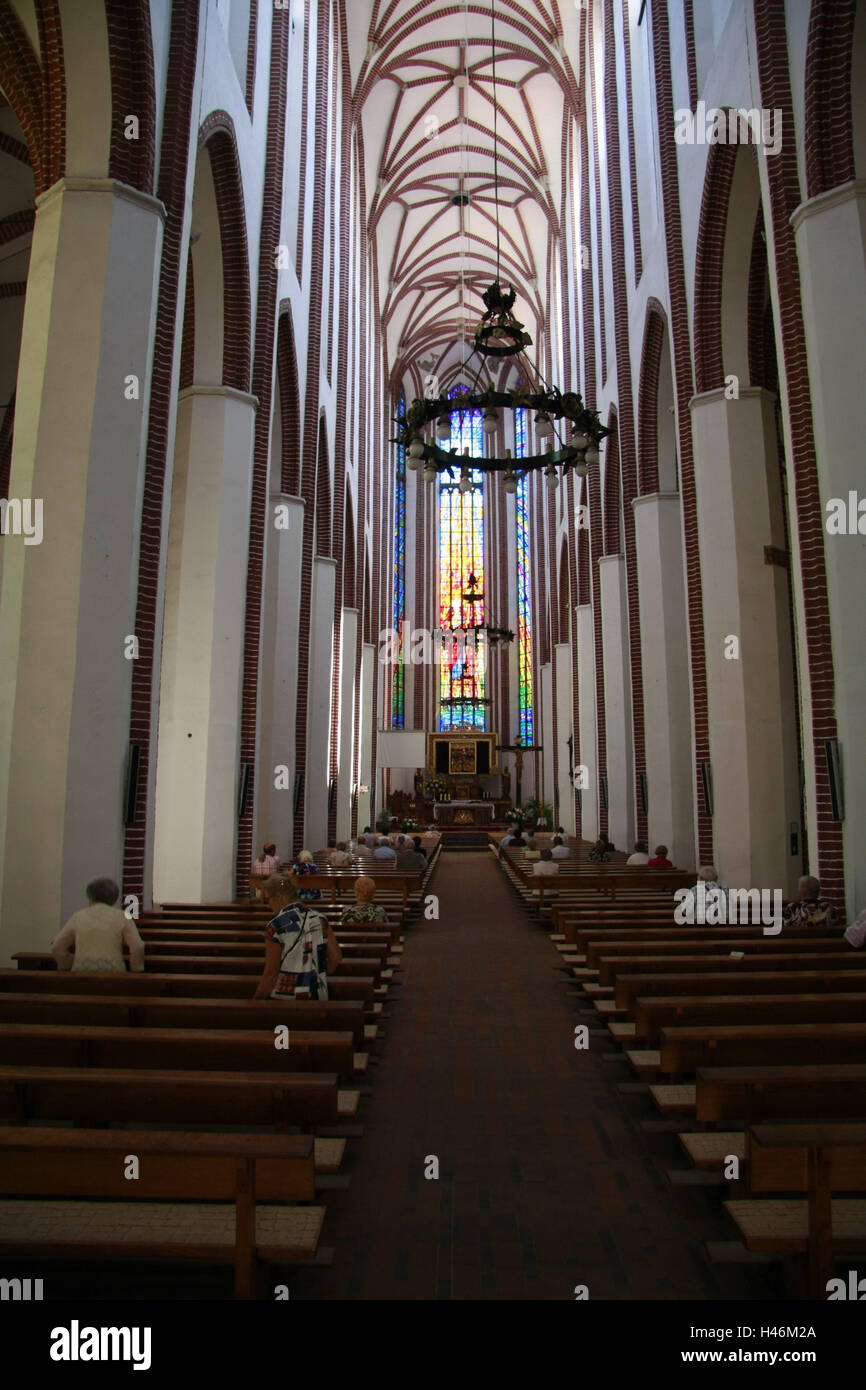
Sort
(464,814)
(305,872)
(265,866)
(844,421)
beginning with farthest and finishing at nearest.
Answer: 1. (464,814)
2. (305,872)
3. (265,866)
4. (844,421)

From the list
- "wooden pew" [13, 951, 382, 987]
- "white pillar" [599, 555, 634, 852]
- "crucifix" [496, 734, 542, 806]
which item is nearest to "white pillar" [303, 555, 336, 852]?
"white pillar" [599, 555, 634, 852]

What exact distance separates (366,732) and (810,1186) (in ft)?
77.3

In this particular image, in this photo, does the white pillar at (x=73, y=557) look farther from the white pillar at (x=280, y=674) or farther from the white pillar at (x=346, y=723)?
the white pillar at (x=346, y=723)

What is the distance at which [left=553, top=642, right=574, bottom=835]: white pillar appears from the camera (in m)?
24.0

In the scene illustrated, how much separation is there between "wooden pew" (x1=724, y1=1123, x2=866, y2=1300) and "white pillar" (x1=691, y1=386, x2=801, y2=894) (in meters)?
7.28

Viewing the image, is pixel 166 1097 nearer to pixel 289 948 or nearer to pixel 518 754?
pixel 289 948

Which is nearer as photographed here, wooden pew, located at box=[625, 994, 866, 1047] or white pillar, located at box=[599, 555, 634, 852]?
wooden pew, located at box=[625, 994, 866, 1047]

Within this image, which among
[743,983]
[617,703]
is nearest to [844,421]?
[743,983]

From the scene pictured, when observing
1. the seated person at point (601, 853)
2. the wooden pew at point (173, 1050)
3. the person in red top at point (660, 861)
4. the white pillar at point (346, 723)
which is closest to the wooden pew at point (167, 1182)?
the wooden pew at point (173, 1050)

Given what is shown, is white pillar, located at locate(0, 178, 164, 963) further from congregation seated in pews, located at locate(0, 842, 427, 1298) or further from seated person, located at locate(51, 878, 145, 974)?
seated person, located at locate(51, 878, 145, 974)

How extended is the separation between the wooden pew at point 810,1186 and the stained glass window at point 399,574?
3494cm

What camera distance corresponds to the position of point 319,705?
52.5 ft

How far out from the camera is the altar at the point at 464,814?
31.0m

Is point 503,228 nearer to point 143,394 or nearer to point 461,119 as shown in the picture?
point 461,119
